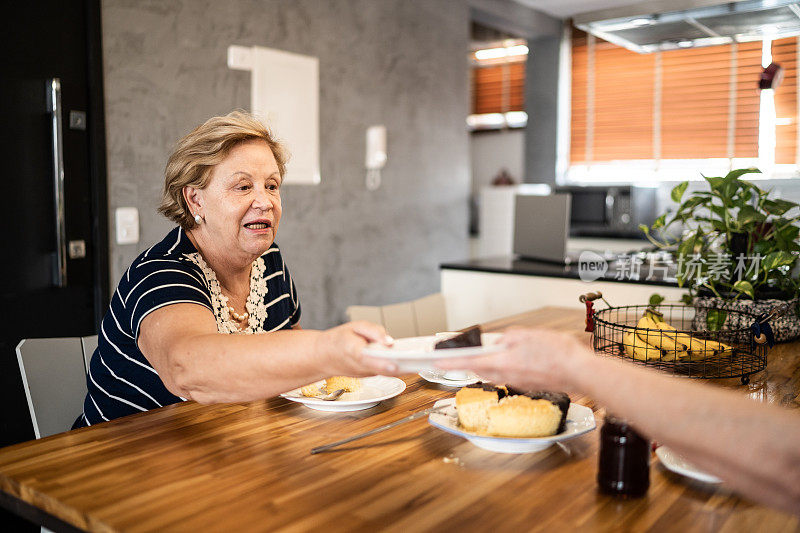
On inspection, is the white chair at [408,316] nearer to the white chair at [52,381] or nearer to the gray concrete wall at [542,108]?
the white chair at [52,381]

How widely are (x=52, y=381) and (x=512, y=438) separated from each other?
1.15 m

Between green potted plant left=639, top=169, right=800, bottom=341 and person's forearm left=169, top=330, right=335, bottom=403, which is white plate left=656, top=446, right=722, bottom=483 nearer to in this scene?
person's forearm left=169, top=330, right=335, bottom=403

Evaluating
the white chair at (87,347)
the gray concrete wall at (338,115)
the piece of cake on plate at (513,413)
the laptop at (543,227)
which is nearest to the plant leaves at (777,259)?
the piece of cake on plate at (513,413)

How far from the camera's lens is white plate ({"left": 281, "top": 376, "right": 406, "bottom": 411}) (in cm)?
133

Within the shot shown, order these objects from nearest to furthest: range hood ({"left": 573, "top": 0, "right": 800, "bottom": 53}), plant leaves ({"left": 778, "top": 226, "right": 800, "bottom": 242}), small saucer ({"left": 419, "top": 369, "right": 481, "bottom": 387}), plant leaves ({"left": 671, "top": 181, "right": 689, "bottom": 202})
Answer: small saucer ({"left": 419, "top": 369, "right": 481, "bottom": 387}) → plant leaves ({"left": 778, "top": 226, "right": 800, "bottom": 242}) → plant leaves ({"left": 671, "top": 181, "right": 689, "bottom": 202}) → range hood ({"left": 573, "top": 0, "right": 800, "bottom": 53})

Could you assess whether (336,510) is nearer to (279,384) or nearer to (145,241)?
(279,384)

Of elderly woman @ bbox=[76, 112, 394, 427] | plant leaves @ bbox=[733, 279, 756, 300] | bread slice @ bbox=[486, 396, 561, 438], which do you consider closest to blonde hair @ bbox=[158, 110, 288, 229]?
elderly woman @ bbox=[76, 112, 394, 427]

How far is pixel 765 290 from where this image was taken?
208 centimetres

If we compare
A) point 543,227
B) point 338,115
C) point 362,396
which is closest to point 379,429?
point 362,396

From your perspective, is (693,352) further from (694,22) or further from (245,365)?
(694,22)

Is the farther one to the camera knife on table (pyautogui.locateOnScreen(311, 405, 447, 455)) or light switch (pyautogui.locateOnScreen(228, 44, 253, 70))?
light switch (pyautogui.locateOnScreen(228, 44, 253, 70))

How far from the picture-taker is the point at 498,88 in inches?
270

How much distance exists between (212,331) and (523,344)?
62 centimetres

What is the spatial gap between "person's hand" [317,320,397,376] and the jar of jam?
0.33 metres
